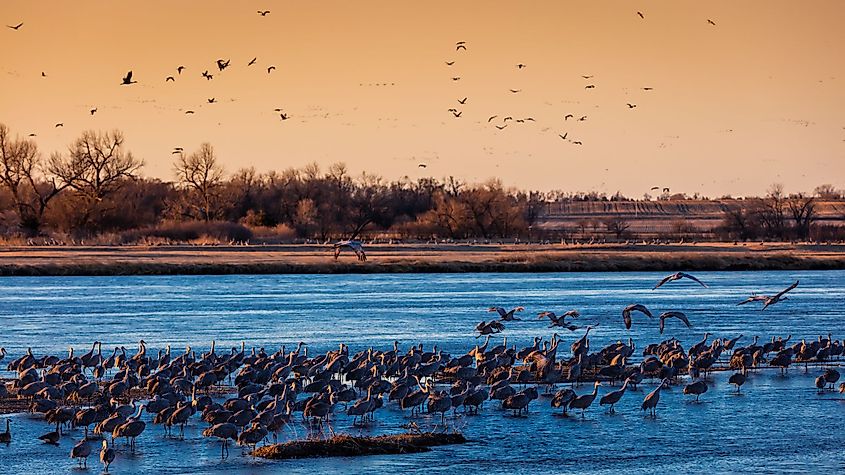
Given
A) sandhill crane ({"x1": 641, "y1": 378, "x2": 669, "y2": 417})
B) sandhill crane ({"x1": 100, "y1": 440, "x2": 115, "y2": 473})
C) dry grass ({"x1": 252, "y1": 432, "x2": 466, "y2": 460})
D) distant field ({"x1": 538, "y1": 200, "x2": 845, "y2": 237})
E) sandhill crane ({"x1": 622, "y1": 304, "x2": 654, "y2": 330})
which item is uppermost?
distant field ({"x1": 538, "y1": 200, "x2": 845, "y2": 237})

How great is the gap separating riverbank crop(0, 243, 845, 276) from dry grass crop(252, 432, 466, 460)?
147 ft

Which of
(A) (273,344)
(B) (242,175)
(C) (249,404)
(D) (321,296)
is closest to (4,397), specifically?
(C) (249,404)

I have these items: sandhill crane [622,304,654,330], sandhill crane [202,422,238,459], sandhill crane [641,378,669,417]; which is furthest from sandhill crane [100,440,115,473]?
sandhill crane [622,304,654,330]

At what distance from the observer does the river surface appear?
51.5 feet

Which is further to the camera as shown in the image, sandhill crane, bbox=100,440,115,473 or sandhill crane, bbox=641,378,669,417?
sandhill crane, bbox=641,378,669,417

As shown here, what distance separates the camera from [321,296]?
149 feet

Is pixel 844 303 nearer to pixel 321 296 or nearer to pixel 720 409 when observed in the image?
pixel 321 296

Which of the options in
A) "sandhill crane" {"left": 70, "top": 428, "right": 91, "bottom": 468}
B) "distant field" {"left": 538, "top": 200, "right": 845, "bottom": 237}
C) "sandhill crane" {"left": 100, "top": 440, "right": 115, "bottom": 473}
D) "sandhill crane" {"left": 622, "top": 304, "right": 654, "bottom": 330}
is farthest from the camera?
"distant field" {"left": 538, "top": 200, "right": 845, "bottom": 237}

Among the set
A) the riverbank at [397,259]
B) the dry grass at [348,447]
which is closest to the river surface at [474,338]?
the dry grass at [348,447]

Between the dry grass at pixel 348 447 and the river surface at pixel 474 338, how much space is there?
12.4 inches

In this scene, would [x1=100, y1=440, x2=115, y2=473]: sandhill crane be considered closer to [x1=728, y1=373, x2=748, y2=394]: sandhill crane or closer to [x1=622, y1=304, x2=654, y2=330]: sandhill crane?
[x1=728, y1=373, x2=748, y2=394]: sandhill crane

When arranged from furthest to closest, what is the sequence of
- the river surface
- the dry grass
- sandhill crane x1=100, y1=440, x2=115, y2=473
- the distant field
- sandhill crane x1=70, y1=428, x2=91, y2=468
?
the distant field
the dry grass
the river surface
sandhill crane x1=70, y1=428, x2=91, y2=468
sandhill crane x1=100, y1=440, x2=115, y2=473

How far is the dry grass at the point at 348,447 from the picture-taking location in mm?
16078

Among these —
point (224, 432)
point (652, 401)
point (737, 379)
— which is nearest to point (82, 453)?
point (224, 432)
